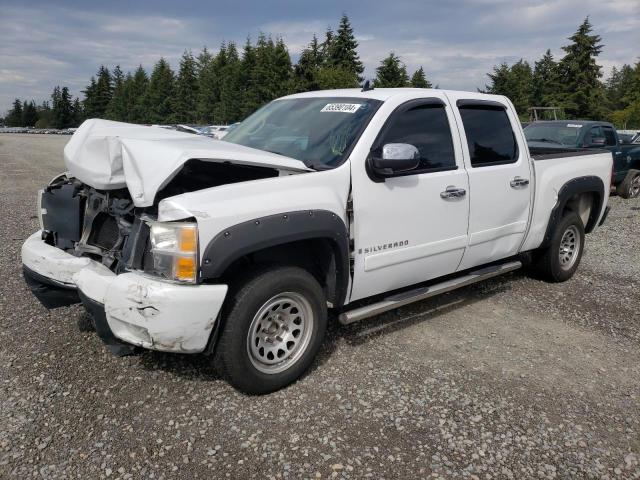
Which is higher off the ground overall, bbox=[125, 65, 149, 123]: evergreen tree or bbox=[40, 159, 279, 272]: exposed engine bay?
bbox=[125, 65, 149, 123]: evergreen tree

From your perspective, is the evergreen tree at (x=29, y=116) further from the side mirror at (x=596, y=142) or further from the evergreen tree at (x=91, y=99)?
the side mirror at (x=596, y=142)

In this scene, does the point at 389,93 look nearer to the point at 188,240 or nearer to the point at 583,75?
the point at 188,240

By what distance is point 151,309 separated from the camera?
2830 millimetres

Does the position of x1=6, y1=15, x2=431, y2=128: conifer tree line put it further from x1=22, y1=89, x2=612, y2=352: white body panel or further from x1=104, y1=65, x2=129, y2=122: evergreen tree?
x1=22, y1=89, x2=612, y2=352: white body panel

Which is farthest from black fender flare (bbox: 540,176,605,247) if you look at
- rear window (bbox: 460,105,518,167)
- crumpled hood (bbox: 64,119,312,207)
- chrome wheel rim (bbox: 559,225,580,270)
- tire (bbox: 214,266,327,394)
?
crumpled hood (bbox: 64,119,312,207)

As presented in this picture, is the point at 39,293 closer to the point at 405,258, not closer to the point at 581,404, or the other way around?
the point at 405,258

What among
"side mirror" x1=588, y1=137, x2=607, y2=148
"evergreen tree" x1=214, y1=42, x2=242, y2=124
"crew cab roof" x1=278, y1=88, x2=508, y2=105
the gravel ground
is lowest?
the gravel ground

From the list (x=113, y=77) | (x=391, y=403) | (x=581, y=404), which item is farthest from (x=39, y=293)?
(x=113, y=77)

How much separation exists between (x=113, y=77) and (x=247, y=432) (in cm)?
10336

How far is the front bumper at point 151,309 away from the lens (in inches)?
111

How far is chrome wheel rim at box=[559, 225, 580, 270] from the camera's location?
19.1 ft

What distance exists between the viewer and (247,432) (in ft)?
9.89

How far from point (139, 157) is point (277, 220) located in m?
0.90

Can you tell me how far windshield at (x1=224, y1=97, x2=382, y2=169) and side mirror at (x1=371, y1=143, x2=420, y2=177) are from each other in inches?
9.9
